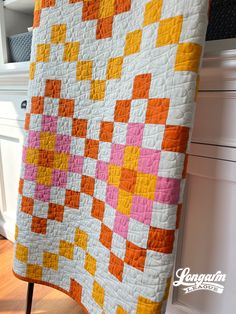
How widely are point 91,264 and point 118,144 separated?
32 centimetres

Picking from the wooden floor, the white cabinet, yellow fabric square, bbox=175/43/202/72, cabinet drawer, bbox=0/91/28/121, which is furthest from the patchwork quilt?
cabinet drawer, bbox=0/91/28/121

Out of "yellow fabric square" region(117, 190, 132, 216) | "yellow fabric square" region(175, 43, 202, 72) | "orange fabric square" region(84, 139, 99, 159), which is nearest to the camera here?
"yellow fabric square" region(175, 43, 202, 72)

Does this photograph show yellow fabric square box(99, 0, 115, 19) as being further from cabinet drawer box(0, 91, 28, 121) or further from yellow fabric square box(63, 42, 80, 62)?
cabinet drawer box(0, 91, 28, 121)

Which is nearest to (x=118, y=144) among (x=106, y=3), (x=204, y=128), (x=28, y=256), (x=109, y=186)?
(x=109, y=186)

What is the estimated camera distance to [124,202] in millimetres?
523

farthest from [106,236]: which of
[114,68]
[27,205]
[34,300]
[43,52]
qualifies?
[34,300]

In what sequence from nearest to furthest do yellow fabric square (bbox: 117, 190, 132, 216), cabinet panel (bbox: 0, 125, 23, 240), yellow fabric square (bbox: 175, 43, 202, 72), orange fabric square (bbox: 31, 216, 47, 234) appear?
yellow fabric square (bbox: 175, 43, 202, 72), yellow fabric square (bbox: 117, 190, 132, 216), orange fabric square (bbox: 31, 216, 47, 234), cabinet panel (bbox: 0, 125, 23, 240)

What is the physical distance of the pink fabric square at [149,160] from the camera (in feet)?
1.49

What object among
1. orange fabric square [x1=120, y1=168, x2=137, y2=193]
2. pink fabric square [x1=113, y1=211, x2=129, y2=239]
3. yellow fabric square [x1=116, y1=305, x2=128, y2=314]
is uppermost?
orange fabric square [x1=120, y1=168, x2=137, y2=193]

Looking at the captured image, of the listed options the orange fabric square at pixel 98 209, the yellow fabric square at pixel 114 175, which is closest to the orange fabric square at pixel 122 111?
the yellow fabric square at pixel 114 175

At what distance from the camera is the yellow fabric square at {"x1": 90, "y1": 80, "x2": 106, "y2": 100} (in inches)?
23.1

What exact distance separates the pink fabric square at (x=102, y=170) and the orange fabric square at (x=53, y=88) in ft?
0.71

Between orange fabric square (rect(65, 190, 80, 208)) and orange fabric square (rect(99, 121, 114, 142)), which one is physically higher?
orange fabric square (rect(99, 121, 114, 142))

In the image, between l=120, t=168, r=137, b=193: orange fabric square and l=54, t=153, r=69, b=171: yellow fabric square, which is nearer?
l=120, t=168, r=137, b=193: orange fabric square
